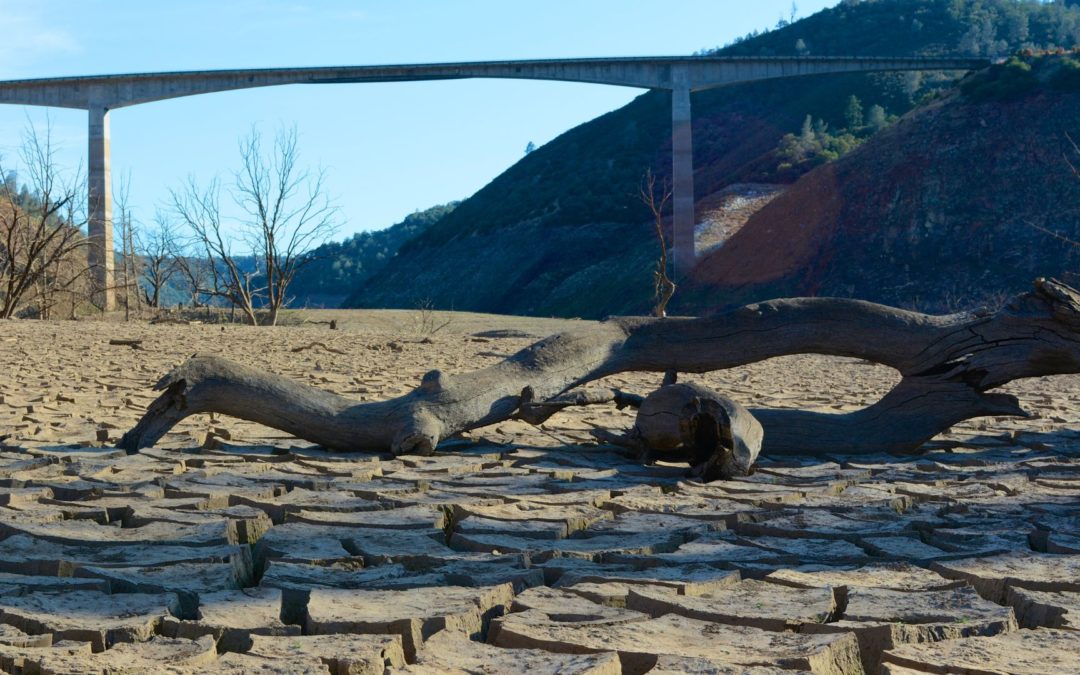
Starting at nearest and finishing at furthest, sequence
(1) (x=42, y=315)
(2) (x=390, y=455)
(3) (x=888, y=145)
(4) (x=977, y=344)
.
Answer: (2) (x=390, y=455), (4) (x=977, y=344), (1) (x=42, y=315), (3) (x=888, y=145)

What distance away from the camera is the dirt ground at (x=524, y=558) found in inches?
97.9

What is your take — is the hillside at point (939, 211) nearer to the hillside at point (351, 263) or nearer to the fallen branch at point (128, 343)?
the fallen branch at point (128, 343)

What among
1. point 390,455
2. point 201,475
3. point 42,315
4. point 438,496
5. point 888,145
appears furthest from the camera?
point 888,145

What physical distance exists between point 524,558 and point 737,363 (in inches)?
120

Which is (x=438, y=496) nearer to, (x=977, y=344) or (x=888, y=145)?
(x=977, y=344)

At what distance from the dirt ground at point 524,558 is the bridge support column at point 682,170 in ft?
86.5

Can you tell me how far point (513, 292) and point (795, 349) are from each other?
1813 inches

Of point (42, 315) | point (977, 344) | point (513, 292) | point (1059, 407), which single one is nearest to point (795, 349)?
point (977, 344)

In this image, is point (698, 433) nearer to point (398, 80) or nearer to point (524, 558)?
point (524, 558)

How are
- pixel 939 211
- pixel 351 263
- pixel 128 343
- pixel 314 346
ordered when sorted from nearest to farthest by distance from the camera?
pixel 128 343
pixel 314 346
pixel 939 211
pixel 351 263

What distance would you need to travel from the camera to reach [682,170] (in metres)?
32.4

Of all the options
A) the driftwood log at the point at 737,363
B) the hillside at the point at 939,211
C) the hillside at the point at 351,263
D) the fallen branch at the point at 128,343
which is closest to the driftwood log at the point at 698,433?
the driftwood log at the point at 737,363

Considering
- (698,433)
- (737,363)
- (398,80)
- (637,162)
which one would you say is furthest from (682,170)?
(637,162)

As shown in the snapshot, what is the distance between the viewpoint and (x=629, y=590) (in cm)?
296
